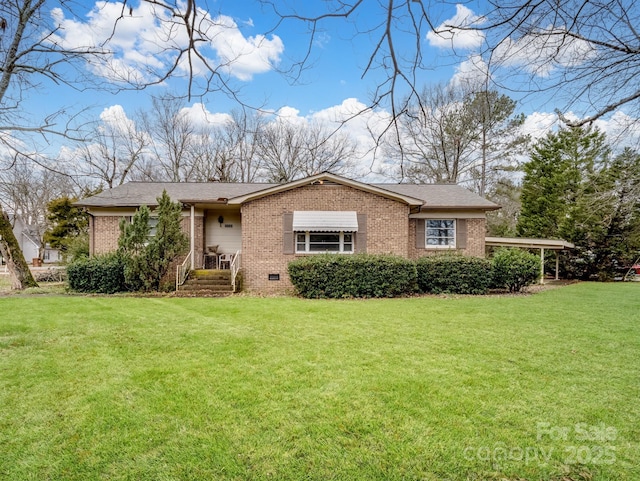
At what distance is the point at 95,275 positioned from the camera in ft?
44.3

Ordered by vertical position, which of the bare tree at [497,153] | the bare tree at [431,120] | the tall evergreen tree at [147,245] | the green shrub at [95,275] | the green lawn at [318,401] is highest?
the bare tree at [497,153]

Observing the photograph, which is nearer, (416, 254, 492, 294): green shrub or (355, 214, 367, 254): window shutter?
(416, 254, 492, 294): green shrub

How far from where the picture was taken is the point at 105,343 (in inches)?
241

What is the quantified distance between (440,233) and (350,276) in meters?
6.52

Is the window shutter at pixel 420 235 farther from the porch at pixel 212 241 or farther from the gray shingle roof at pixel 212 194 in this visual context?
the porch at pixel 212 241

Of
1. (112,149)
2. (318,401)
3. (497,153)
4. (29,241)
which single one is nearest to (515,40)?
(318,401)

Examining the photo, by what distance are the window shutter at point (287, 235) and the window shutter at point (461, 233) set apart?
7993 mm

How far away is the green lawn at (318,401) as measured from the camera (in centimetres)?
279

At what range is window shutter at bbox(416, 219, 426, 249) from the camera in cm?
1652

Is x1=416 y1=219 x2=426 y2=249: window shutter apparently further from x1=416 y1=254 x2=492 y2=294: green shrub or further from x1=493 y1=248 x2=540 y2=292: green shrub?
x1=493 y1=248 x2=540 y2=292: green shrub

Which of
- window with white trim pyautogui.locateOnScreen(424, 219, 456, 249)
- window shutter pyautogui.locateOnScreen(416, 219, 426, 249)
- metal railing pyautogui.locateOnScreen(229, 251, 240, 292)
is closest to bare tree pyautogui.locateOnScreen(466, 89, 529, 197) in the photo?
window with white trim pyautogui.locateOnScreen(424, 219, 456, 249)

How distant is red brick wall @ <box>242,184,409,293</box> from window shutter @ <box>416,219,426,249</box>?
189 centimetres

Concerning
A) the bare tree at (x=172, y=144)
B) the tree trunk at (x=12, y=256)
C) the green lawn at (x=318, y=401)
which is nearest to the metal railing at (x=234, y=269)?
the green lawn at (x=318, y=401)

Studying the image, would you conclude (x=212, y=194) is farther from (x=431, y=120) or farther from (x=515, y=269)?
(x=431, y=120)
